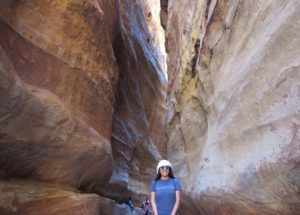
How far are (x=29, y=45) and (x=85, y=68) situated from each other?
145 centimetres

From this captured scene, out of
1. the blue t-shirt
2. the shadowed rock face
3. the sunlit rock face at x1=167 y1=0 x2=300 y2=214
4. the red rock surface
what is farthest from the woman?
the shadowed rock face

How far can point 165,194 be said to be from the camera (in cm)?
506

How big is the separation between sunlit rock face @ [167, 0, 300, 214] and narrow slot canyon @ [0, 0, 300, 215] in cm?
2

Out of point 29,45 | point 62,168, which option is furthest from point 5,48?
point 62,168

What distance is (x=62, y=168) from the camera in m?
6.21

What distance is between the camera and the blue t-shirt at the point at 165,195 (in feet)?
16.5

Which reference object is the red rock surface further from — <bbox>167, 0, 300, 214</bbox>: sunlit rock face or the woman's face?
<bbox>167, 0, 300, 214</bbox>: sunlit rock face

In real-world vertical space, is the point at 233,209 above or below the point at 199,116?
below

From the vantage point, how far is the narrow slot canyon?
13.2 feet

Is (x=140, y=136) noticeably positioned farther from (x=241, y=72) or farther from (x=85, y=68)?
(x=241, y=72)

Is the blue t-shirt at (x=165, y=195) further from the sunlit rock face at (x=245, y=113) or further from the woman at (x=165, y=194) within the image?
the sunlit rock face at (x=245, y=113)

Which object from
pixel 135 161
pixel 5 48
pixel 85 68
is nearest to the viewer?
pixel 5 48

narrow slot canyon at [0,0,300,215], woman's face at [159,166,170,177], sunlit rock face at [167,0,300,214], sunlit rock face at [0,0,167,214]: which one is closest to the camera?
sunlit rock face at [167,0,300,214]

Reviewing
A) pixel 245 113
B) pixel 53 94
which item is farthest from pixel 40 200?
pixel 245 113
